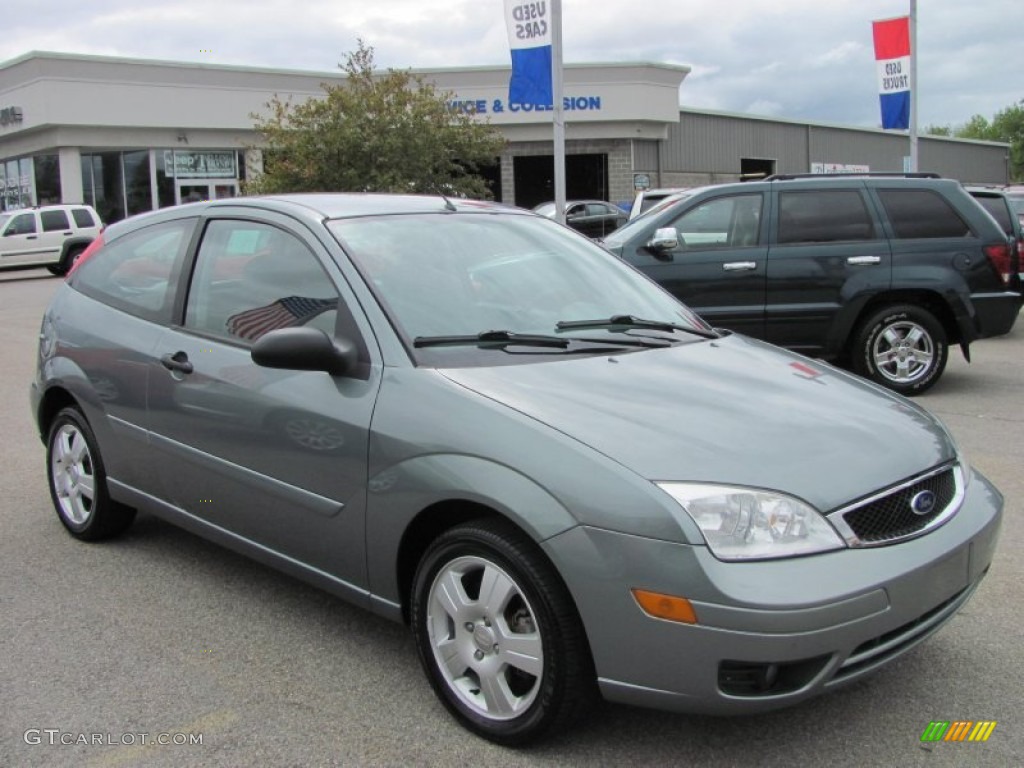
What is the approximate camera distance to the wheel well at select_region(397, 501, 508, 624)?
2.90 m

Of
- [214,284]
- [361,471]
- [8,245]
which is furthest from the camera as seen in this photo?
[8,245]

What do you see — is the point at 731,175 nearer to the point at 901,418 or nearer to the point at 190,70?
the point at 190,70

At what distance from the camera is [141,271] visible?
451 cm

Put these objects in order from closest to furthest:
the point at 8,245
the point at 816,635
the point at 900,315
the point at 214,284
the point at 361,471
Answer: the point at 816,635 → the point at 361,471 → the point at 214,284 → the point at 900,315 → the point at 8,245

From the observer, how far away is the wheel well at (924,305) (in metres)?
8.15

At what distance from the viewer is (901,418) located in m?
3.20

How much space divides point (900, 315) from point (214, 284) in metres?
6.09

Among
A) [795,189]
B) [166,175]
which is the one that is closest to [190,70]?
[166,175]

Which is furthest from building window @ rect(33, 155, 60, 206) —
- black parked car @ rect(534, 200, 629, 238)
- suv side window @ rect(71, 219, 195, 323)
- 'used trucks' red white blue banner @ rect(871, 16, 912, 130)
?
suv side window @ rect(71, 219, 195, 323)

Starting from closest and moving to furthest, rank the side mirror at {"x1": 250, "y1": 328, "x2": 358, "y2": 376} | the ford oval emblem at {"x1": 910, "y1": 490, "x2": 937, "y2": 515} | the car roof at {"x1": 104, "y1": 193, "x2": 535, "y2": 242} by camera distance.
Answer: the ford oval emblem at {"x1": 910, "y1": 490, "x2": 937, "y2": 515} < the side mirror at {"x1": 250, "y1": 328, "x2": 358, "y2": 376} < the car roof at {"x1": 104, "y1": 193, "x2": 535, "y2": 242}

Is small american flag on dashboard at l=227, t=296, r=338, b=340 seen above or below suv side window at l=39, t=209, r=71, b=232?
below

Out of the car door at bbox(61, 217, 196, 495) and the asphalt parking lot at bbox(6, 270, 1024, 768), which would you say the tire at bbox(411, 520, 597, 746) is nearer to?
the asphalt parking lot at bbox(6, 270, 1024, 768)

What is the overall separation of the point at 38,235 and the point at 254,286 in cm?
2472

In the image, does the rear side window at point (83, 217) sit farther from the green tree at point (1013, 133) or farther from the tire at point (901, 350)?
the green tree at point (1013, 133)
